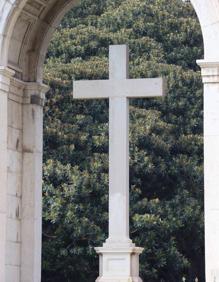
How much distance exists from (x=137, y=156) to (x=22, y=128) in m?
17.5

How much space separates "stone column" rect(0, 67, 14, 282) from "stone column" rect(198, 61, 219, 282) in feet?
15.9

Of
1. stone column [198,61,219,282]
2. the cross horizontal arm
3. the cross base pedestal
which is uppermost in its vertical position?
the cross horizontal arm

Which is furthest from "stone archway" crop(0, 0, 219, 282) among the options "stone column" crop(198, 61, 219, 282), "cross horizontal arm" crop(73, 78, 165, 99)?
"stone column" crop(198, 61, 219, 282)

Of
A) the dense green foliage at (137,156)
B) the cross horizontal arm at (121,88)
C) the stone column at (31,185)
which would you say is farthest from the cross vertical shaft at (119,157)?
the dense green foliage at (137,156)

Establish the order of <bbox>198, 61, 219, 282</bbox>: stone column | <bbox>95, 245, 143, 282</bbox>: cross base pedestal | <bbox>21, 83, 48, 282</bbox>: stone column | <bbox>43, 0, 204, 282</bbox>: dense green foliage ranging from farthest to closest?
<bbox>43, 0, 204, 282</bbox>: dense green foliage, <bbox>21, 83, 48, 282</bbox>: stone column, <bbox>95, 245, 143, 282</bbox>: cross base pedestal, <bbox>198, 61, 219, 282</bbox>: stone column

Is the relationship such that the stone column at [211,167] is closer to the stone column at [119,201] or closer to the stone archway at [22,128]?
the stone column at [119,201]

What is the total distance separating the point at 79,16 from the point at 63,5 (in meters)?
24.4

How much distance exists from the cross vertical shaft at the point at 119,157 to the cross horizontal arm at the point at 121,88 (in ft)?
0.40

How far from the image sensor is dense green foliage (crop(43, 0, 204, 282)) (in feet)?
156

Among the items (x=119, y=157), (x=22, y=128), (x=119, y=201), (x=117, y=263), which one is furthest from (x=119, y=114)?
(x=22, y=128)

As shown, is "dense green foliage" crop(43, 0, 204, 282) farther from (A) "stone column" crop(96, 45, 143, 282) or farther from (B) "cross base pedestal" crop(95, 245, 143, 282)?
(B) "cross base pedestal" crop(95, 245, 143, 282)

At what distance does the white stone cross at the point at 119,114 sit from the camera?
28000 millimetres

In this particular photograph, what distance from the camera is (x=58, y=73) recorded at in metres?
50.9

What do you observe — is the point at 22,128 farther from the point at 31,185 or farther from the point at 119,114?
the point at 119,114
